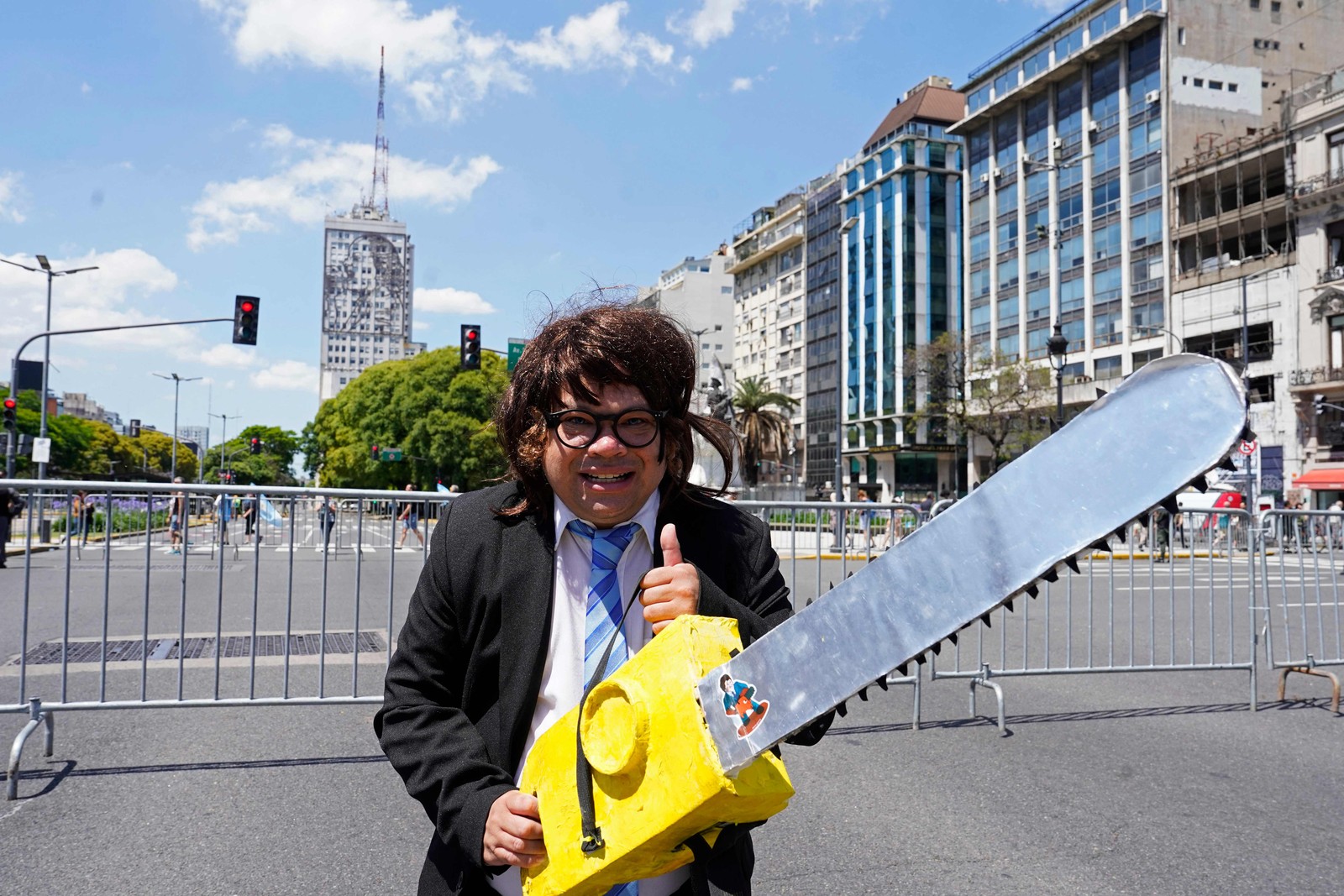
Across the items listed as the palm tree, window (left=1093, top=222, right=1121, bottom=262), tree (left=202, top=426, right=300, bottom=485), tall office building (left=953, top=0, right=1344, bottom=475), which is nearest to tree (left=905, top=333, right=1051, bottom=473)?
tall office building (left=953, top=0, right=1344, bottom=475)

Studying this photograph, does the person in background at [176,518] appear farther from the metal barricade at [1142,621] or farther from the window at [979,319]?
the window at [979,319]

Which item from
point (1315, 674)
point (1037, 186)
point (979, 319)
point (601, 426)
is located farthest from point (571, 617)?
point (979, 319)

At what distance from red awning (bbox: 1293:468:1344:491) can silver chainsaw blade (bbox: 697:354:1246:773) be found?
1648 inches

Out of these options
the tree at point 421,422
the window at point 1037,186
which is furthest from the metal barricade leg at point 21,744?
the window at point 1037,186

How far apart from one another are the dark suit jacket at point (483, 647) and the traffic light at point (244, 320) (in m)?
22.7

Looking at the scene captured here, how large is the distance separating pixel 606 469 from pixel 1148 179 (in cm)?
5071

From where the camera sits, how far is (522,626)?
61.5 inches

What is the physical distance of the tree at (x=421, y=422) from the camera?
57.5 metres

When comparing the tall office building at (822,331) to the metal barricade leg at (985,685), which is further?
the tall office building at (822,331)

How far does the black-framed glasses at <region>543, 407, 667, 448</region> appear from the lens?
1.56 meters

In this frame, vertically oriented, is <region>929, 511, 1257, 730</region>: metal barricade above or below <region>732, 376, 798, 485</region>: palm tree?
below

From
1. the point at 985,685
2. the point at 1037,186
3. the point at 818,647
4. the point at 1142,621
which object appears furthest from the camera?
the point at 1037,186

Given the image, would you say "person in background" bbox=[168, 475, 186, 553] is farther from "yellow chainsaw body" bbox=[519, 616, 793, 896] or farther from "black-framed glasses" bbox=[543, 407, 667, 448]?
"yellow chainsaw body" bbox=[519, 616, 793, 896]

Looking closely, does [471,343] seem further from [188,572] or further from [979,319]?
[979,319]
